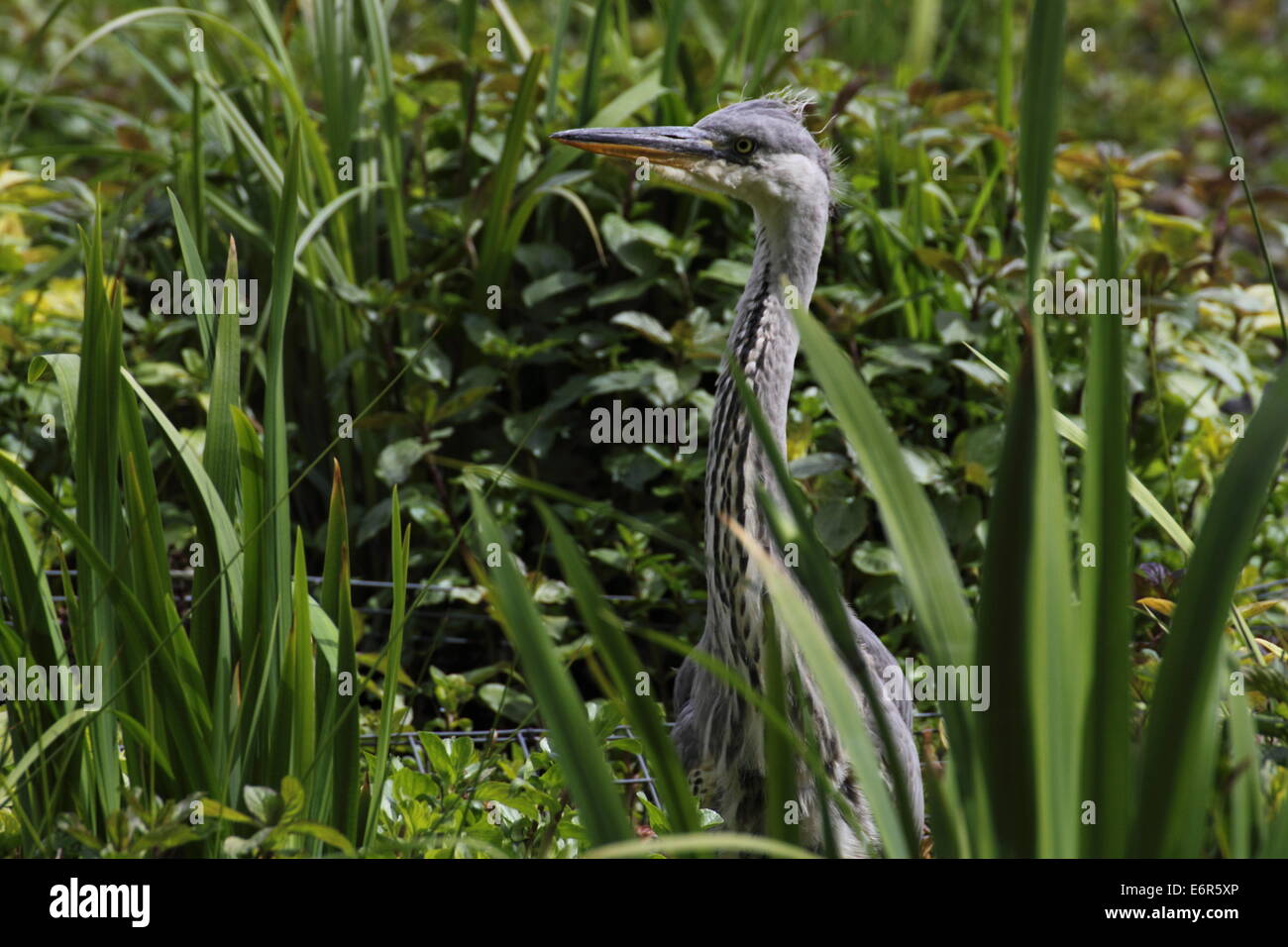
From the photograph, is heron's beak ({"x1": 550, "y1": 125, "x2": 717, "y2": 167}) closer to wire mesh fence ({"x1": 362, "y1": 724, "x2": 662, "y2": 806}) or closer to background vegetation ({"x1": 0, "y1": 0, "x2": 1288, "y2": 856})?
background vegetation ({"x1": 0, "y1": 0, "x2": 1288, "y2": 856})

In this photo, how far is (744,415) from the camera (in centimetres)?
250

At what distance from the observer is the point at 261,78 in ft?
12.5

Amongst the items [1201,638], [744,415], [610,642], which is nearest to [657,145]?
[744,415]

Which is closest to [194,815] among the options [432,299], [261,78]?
[432,299]

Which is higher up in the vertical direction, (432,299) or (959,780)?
(432,299)

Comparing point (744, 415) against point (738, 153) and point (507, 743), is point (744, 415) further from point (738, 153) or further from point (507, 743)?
point (507, 743)

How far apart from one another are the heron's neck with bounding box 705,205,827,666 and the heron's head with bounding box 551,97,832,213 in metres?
0.05

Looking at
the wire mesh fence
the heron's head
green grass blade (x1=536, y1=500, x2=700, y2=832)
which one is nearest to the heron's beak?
the heron's head

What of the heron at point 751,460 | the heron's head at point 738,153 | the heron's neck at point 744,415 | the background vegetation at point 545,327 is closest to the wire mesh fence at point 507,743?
the background vegetation at point 545,327

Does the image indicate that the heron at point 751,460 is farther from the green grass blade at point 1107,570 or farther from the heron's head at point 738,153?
the green grass blade at point 1107,570

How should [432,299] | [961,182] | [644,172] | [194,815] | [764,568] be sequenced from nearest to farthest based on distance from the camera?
[764,568] < [194,815] < [644,172] < [432,299] < [961,182]

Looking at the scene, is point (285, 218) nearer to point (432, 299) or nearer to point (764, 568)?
point (764, 568)
